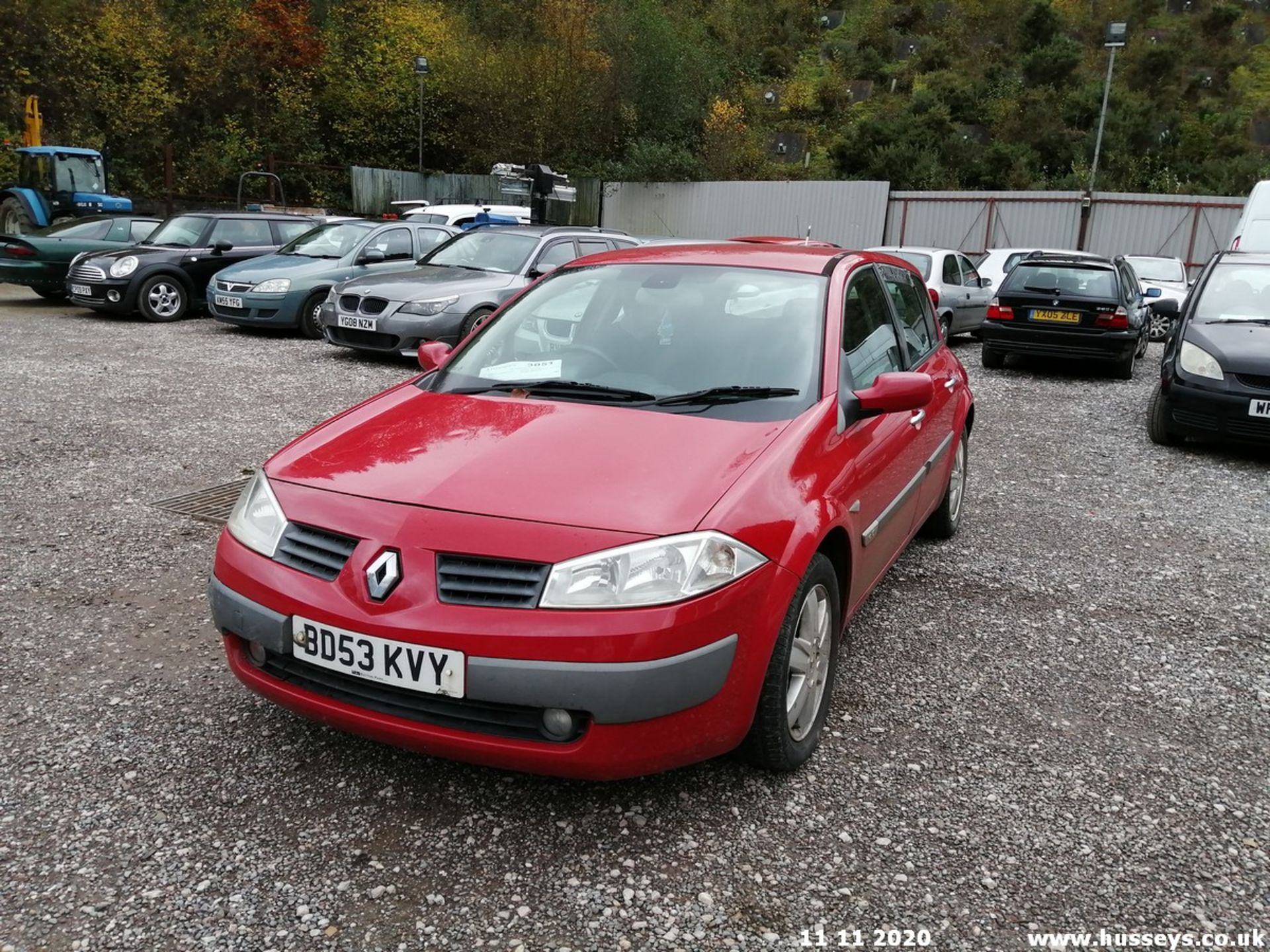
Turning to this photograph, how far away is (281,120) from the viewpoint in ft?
109

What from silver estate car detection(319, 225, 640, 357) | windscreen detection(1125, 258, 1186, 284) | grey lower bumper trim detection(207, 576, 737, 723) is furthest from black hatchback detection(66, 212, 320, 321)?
windscreen detection(1125, 258, 1186, 284)

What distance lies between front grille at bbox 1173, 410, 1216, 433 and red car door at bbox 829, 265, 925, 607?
4.41 meters

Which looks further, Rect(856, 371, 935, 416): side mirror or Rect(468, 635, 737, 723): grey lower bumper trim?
Rect(856, 371, 935, 416): side mirror

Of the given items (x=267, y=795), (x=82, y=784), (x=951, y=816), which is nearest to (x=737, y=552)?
(x=951, y=816)

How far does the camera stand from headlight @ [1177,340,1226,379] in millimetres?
7469

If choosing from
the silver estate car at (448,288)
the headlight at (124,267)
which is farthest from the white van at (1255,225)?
the headlight at (124,267)

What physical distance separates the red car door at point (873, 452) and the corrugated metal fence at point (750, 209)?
21492 millimetres

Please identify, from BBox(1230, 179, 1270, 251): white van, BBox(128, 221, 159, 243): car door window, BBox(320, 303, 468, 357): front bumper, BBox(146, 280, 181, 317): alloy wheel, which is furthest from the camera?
BBox(128, 221, 159, 243): car door window

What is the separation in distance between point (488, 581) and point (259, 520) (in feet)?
2.81

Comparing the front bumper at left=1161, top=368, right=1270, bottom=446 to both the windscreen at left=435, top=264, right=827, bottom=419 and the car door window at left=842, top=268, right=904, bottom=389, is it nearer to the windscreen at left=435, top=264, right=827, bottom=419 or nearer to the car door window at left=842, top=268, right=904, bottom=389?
the car door window at left=842, top=268, right=904, bottom=389

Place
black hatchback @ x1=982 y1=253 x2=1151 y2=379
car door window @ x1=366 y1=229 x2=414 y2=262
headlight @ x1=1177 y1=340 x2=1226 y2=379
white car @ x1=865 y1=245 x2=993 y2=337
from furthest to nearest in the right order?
white car @ x1=865 y1=245 x2=993 y2=337
car door window @ x1=366 y1=229 x2=414 y2=262
black hatchback @ x1=982 y1=253 x2=1151 y2=379
headlight @ x1=1177 y1=340 x2=1226 y2=379

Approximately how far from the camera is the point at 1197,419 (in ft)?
24.9

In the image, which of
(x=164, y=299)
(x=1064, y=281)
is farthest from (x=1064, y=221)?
(x=164, y=299)
